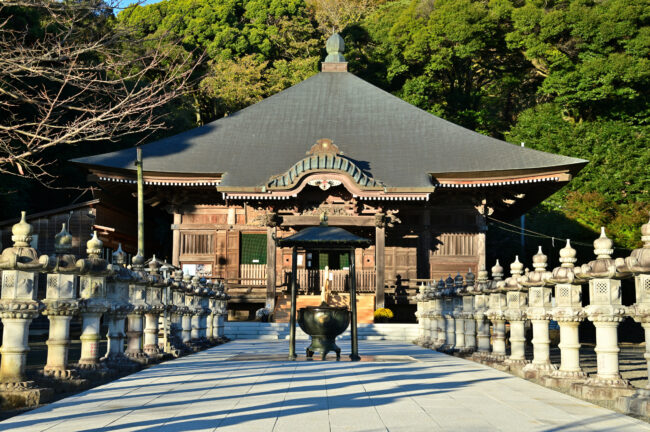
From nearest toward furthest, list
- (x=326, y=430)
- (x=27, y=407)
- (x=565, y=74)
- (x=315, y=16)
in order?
(x=326, y=430) < (x=27, y=407) < (x=565, y=74) < (x=315, y=16)

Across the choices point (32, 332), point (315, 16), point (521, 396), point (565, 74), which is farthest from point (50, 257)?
point (315, 16)

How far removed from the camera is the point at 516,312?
1167cm

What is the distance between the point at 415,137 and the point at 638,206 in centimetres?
1207

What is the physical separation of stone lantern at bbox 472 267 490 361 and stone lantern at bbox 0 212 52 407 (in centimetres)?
835

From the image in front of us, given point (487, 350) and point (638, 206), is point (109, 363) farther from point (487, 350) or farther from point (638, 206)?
point (638, 206)

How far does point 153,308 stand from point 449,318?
7.74m

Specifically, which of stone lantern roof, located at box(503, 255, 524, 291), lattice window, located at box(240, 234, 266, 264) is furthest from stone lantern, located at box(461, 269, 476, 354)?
lattice window, located at box(240, 234, 266, 264)

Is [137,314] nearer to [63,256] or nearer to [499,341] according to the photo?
[63,256]

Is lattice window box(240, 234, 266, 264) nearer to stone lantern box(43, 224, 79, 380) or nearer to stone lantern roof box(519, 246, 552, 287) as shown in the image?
stone lantern roof box(519, 246, 552, 287)

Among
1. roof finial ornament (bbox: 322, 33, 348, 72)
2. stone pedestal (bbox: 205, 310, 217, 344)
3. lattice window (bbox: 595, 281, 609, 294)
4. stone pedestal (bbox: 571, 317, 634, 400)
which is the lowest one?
stone pedestal (bbox: 205, 310, 217, 344)

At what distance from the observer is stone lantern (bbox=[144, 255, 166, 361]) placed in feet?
43.3

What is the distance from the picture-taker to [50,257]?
8469 millimetres

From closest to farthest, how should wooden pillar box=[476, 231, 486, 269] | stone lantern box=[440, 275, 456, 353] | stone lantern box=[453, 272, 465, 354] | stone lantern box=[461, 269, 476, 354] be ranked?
stone lantern box=[461, 269, 476, 354]
stone lantern box=[453, 272, 465, 354]
stone lantern box=[440, 275, 456, 353]
wooden pillar box=[476, 231, 486, 269]

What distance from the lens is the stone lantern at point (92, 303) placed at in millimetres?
9891
